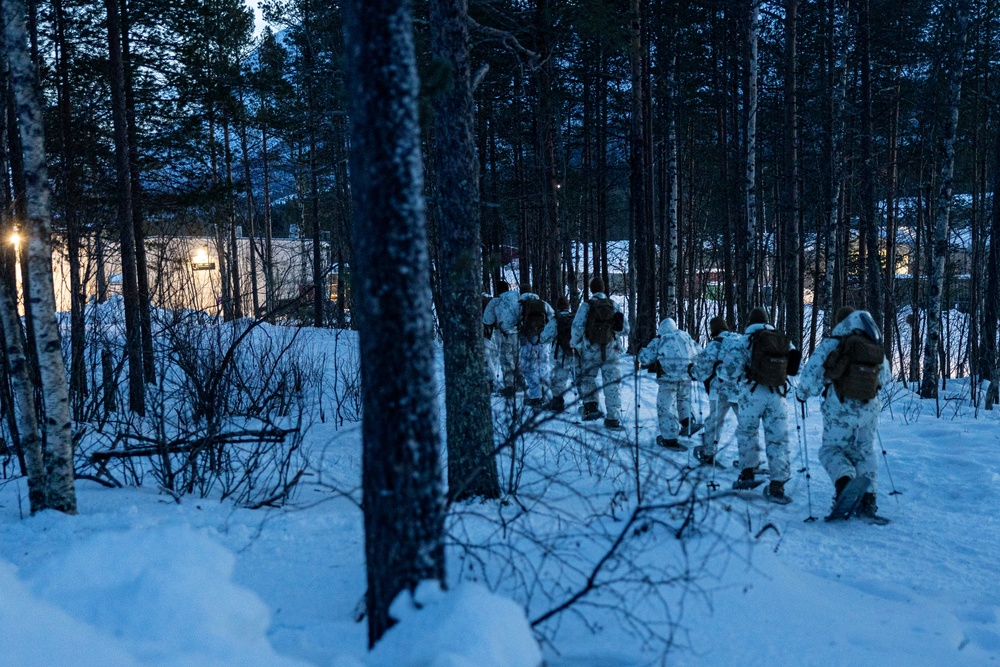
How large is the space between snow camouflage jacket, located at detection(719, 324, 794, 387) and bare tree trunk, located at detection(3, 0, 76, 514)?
6.27 meters

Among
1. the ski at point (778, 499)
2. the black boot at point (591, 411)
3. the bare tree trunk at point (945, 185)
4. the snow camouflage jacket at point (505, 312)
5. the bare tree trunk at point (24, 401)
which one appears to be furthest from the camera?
the bare tree trunk at point (945, 185)

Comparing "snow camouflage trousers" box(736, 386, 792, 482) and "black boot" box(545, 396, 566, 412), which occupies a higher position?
"black boot" box(545, 396, 566, 412)

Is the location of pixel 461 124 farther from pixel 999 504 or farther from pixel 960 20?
pixel 960 20

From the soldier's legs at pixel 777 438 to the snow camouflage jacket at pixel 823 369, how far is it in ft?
1.65

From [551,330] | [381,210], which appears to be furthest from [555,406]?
[551,330]

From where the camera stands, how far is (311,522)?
201 inches

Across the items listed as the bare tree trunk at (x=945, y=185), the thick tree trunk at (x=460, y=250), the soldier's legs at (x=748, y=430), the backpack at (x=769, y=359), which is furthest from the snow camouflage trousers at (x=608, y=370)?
the bare tree trunk at (x=945, y=185)

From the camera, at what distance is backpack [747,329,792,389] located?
736cm

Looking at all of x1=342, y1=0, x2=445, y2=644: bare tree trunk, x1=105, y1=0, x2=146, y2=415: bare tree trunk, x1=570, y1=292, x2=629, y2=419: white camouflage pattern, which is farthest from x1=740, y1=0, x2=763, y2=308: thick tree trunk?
x1=342, y1=0, x2=445, y2=644: bare tree trunk

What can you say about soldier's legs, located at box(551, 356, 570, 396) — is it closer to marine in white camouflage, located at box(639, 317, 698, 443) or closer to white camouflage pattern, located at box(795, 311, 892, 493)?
marine in white camouflage, located at box(639, 317, 698, 443)

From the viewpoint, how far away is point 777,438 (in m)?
7.23

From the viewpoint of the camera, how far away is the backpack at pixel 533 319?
38.7ft

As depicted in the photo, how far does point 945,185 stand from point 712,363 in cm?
827

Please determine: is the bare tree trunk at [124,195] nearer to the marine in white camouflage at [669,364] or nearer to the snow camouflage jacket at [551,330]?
the snow camouflage jacket at [551,330]
